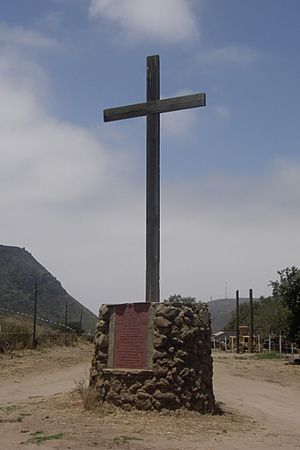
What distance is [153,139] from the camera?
11.6 m

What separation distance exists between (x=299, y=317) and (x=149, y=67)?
875 inches

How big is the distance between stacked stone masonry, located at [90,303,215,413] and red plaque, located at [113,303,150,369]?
15cm

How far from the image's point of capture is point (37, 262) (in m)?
87.9

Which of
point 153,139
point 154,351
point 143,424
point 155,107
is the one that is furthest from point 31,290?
point 143,424

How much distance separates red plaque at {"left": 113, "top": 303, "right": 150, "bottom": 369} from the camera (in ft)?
33.7

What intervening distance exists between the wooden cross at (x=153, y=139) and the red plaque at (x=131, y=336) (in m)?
0.58

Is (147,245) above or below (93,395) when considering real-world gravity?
above

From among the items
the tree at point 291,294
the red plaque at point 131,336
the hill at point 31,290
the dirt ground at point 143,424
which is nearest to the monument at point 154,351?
the red plaque at point 131,336

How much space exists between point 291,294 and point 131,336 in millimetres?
22672

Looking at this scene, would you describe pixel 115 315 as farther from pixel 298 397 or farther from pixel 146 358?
pixel 298 397

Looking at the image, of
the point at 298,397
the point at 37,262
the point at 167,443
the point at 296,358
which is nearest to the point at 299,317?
the point at 296,358

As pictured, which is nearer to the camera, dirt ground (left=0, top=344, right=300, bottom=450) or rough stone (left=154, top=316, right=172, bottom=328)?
dirt ground (left=0, top=344, right=300, bottom=450)

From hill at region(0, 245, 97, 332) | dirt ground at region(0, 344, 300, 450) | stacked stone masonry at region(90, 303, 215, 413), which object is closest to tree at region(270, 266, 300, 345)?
dirt ground at region(0, 344, 300, 450)

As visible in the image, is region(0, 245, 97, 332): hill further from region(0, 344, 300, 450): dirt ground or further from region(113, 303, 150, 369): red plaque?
region(113, 303, 150, 369): red plaque
